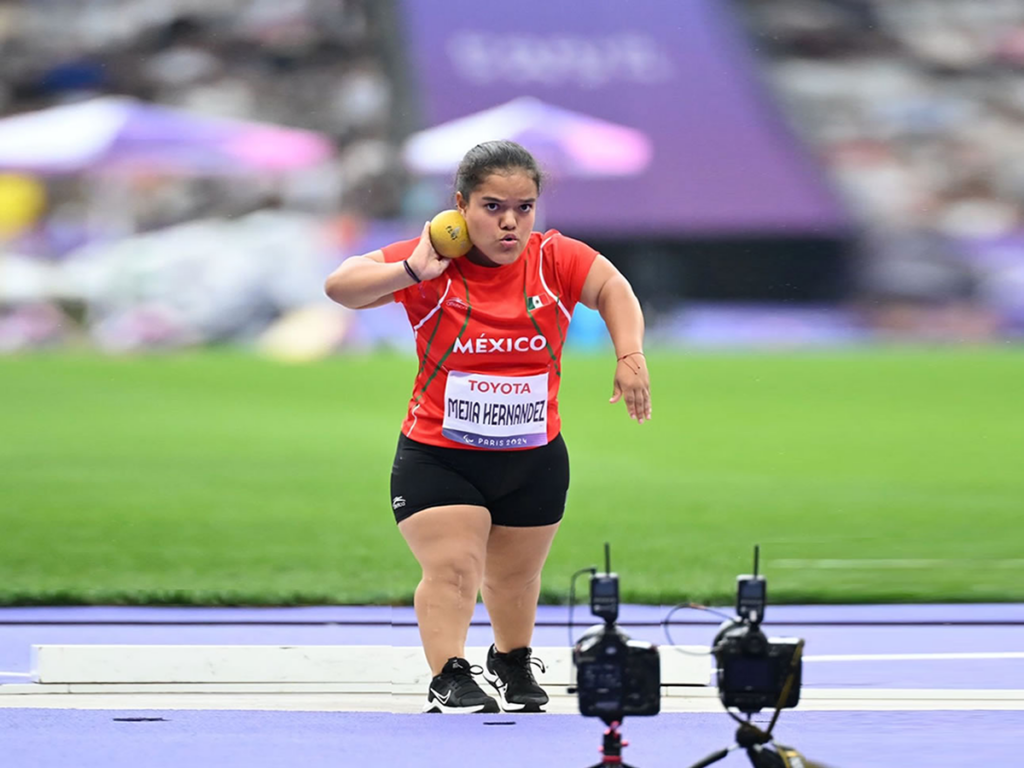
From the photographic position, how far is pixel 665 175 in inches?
657

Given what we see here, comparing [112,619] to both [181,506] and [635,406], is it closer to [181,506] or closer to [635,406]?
[635,406]

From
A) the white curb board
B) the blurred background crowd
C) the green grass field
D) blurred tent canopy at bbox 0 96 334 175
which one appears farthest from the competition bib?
blurred tent canopy at bbox 0 96 334 175

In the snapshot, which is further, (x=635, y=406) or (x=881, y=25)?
(x=881, y=25)

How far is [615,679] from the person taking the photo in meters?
3.45

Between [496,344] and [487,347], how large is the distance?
0.08ft

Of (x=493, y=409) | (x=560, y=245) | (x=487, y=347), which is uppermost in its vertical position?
(x=560, y=245)

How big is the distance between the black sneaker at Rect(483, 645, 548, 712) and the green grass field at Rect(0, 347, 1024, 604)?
2597 mm

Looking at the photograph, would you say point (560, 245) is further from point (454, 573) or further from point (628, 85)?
point (628, 85)

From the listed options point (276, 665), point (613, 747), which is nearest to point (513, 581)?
point (276, 665)

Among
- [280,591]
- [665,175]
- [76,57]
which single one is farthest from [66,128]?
[280,591]

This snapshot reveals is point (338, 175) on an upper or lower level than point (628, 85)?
upper

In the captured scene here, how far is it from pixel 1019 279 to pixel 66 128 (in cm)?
1225

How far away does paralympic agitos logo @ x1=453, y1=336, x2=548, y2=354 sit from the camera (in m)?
4.46

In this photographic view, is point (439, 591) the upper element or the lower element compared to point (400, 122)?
lower
